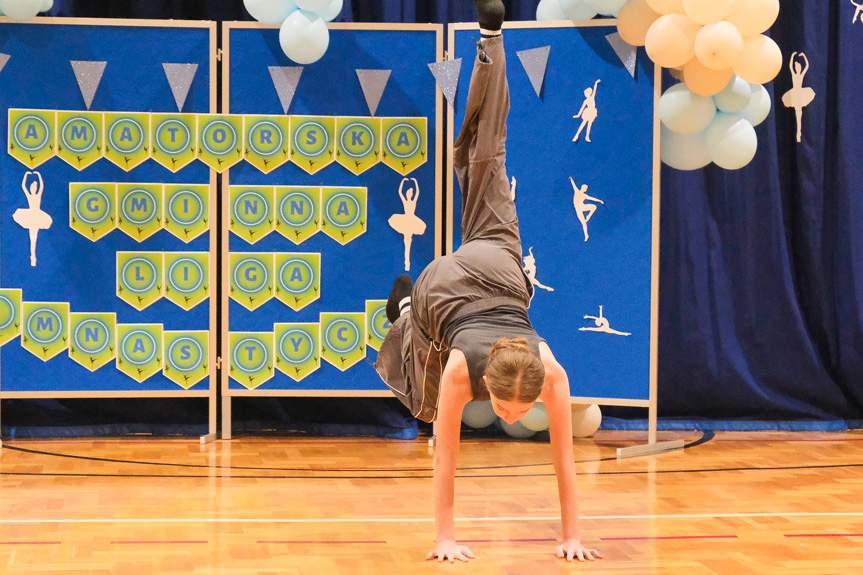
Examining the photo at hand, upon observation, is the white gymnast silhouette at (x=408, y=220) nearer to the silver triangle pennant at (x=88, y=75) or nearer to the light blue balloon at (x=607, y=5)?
the light blue balloon at (x=607, y=5)

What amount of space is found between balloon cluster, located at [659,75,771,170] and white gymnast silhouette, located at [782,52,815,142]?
27.2 inches

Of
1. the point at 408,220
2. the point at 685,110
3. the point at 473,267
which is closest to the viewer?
the point at 473,267

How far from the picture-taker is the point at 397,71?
15.5 ft

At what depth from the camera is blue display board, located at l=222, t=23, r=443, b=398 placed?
15.4ft

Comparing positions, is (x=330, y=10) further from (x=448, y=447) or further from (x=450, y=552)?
(x=450, y=552)

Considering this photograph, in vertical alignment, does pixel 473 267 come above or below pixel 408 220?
below

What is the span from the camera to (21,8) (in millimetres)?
4375

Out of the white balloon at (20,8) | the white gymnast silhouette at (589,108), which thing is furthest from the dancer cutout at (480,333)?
the white balloon at (20,8)

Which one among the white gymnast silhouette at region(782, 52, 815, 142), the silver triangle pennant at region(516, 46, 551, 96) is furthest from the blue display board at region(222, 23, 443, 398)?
the white gymnast silhouette at region(782, 52, 815, 142)

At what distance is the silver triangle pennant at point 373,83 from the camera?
469 cm

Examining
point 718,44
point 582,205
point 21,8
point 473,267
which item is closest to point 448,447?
point 473,267

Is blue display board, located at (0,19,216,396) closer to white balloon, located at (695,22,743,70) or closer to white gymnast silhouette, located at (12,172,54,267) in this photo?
white gymnast silhouette, located at (12,172,54,267)

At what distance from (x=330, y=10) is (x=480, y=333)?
7.29ft

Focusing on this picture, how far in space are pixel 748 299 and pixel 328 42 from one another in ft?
8.32
